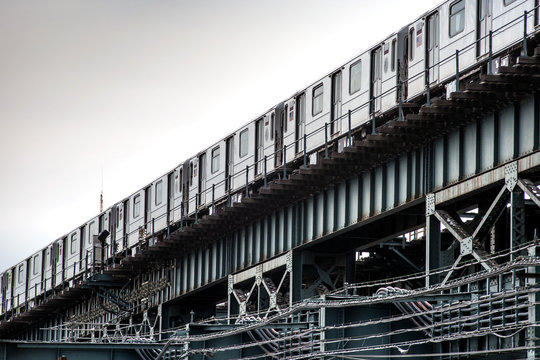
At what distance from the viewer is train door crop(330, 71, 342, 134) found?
39406 millimetres

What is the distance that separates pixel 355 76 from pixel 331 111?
5.55 feet

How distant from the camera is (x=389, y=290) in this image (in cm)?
3028

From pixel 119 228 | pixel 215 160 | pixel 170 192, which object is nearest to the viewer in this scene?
pixel 215 160

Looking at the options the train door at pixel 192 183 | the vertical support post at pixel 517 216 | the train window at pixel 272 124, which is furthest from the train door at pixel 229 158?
the vertical support post at pixel 517 216

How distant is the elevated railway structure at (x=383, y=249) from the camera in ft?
95.9

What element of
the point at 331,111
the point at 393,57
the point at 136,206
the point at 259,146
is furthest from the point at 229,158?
the point at 393,57

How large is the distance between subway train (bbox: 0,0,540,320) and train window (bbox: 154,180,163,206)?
0.05 meters

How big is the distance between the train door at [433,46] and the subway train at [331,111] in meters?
0.03

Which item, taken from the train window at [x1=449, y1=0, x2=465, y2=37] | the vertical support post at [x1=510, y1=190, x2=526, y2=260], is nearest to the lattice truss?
the vertical support post at [x1=510, y1=190, x2=526, y2=260]

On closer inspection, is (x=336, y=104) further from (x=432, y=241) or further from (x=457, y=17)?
(x=432, y=241)

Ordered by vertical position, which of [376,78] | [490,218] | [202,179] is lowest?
[490,218]

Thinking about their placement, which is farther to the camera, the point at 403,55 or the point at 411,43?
the point at 403,55

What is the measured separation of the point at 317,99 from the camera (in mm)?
41469

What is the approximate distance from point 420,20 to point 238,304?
15.8 metres
